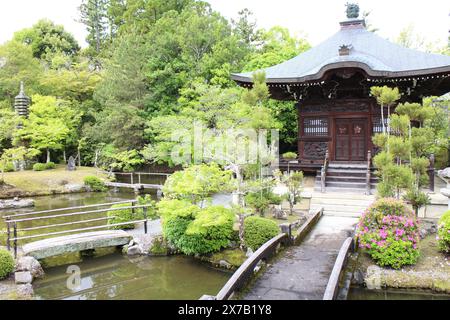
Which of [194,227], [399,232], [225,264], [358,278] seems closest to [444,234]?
[399,232]

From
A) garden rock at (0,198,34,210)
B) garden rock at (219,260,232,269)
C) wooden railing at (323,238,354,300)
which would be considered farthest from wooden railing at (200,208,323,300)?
garden rock at (0,198,34,210)

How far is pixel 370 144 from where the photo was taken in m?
15.9

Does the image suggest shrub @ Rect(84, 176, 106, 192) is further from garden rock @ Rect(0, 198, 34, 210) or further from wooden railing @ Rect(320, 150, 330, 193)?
wooden railing @ Rect(320, 150, 330, 193)

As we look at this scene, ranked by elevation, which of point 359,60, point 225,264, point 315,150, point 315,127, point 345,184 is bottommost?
point 225,264

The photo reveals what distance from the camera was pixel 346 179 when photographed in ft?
48.0

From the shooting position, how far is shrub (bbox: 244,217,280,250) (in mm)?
9273

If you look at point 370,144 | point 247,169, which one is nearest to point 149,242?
point 247,169

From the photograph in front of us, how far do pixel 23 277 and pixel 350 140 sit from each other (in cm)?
1316

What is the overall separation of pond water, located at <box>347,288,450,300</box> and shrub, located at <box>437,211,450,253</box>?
1.35 metres

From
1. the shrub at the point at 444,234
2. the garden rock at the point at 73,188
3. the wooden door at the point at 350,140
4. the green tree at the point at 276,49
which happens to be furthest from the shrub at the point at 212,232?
the garden rock at the point at 73,188

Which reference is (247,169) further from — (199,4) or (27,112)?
(199,4)

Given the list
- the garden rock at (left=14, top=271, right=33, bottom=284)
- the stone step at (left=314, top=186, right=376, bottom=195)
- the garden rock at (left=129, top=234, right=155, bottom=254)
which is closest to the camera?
the garden rock at (left=14, top=271, right=33, bottom=284)

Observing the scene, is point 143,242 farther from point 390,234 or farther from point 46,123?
point 46,123

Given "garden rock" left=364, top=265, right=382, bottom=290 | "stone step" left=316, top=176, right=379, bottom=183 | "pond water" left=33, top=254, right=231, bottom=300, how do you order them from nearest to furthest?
"garden rock" left=364, top=265, right=382, bottom=290
"pond water" left=33, top=254, right=231, bottom=300
"stone step" left=316, top=176, right=379, bottom=183
